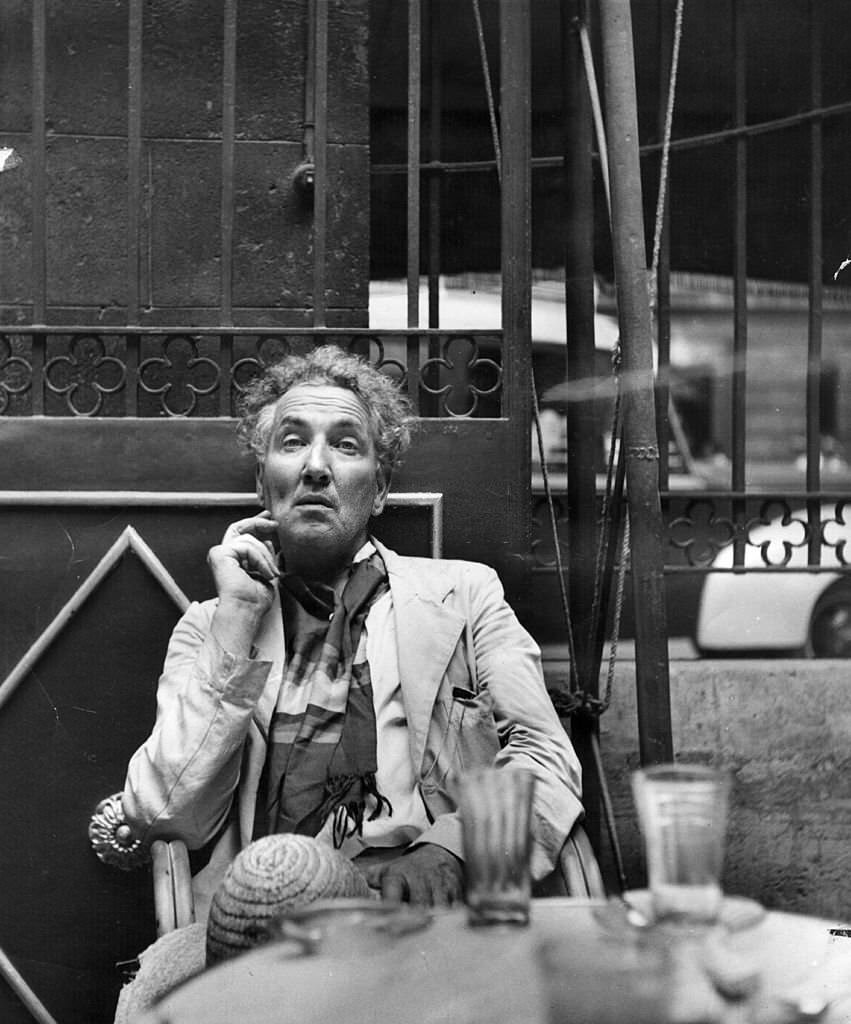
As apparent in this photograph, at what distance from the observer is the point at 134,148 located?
3.44 meters

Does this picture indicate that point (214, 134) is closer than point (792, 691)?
Yes

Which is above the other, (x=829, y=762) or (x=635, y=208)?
(x=635, y=208)

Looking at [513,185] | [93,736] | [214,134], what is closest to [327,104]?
[214,134]

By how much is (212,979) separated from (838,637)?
302cm

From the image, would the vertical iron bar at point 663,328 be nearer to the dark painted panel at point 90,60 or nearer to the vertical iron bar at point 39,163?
the dark painted panel at point 90,60

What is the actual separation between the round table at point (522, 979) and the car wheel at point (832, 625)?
2.55 m

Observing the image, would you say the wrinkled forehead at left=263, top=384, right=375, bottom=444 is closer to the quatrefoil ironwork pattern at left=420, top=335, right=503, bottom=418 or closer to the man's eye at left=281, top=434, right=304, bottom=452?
the man's eye at left=281, top=434, right=304, bottom=452

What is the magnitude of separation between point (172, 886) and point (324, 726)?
1.42 ft

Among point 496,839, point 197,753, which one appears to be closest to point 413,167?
point 197,753

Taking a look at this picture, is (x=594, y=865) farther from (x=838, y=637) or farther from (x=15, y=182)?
(x=15, y=182)

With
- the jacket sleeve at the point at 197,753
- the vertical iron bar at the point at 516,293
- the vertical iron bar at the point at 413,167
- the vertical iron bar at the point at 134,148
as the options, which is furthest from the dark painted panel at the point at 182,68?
the jacket sleeve at the point at 197,753

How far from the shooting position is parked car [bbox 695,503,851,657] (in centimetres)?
416

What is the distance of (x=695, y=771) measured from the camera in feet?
4.96


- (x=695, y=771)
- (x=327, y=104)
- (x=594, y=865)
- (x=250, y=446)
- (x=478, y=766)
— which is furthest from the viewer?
(x=327, y=104)
